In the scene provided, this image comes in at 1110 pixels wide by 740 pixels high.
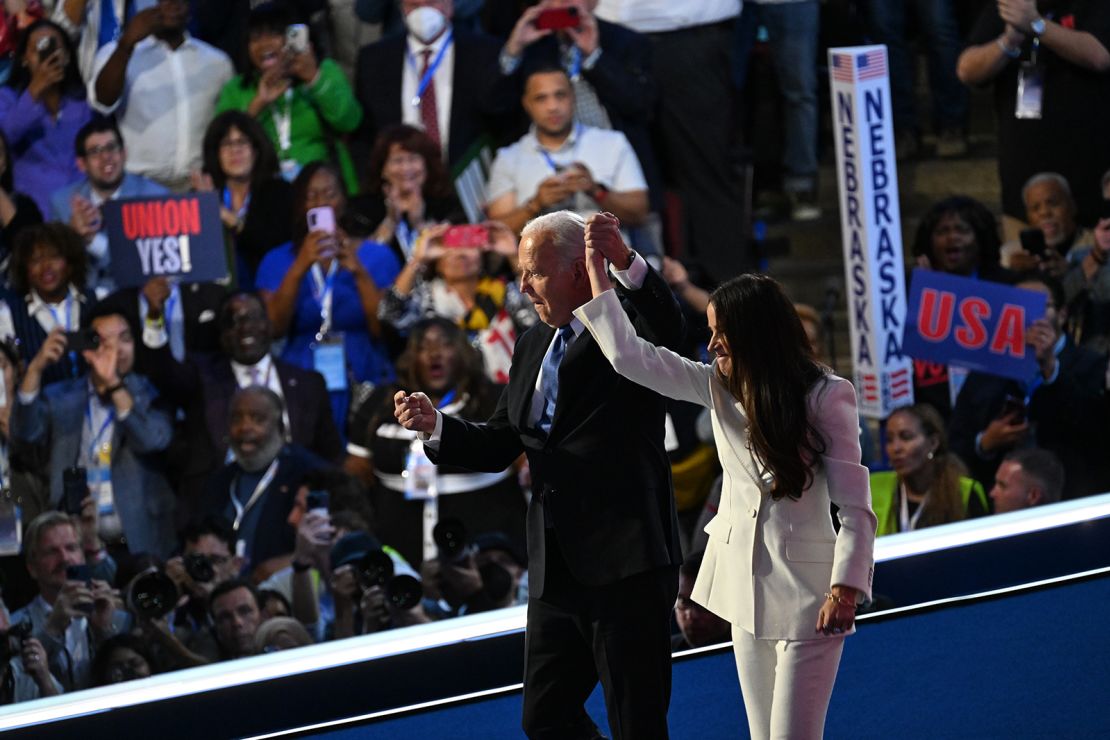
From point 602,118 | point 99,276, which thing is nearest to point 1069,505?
point 602,118

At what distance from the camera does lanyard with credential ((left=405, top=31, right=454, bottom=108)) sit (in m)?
6.30

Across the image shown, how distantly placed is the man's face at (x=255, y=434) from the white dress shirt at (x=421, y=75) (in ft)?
4.05

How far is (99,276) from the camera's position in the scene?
6.14 meters

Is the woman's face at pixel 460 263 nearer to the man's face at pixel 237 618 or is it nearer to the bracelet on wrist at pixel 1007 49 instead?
the man's face at pixel 237 618

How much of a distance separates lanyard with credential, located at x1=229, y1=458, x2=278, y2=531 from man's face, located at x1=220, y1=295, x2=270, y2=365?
386mm

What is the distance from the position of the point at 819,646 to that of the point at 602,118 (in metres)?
3.50

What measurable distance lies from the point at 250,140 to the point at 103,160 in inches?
19.9

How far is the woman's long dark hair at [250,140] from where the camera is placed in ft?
20.0

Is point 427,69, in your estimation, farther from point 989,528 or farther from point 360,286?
point 989,528

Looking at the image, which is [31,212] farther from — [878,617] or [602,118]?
[878,617]

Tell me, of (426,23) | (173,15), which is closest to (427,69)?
(426,23)

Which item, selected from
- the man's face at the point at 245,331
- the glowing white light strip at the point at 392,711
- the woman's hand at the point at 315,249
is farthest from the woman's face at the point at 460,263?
the glowing white light strip at the point at 392,711

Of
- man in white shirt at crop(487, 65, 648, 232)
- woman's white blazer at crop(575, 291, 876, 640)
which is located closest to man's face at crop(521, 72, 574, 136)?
man in white shirt at crop(487, 65, 648, 232)

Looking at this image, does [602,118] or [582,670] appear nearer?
[582,670]
